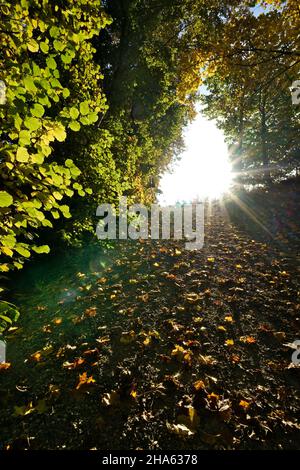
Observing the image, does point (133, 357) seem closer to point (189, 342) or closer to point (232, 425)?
point (189, 342)

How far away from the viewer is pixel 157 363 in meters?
3.07

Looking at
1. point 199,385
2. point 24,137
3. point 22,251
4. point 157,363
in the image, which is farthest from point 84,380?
point 24,137

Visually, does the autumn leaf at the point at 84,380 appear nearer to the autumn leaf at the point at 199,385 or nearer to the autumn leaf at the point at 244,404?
the autumn leaf at the point at 199,385

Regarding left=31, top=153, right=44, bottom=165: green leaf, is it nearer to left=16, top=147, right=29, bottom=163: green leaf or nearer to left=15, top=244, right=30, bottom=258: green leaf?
left=16, top=147, right=29, bottom=163: green leaf

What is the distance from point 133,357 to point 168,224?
764 centimetres

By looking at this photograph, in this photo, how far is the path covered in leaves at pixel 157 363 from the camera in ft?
7.41

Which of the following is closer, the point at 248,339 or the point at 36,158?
the point at 36,158

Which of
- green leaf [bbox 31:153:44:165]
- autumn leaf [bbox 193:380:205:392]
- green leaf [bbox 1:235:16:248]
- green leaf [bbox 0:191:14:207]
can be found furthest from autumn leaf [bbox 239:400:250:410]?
green leaf [bbox 31:153:44:165]

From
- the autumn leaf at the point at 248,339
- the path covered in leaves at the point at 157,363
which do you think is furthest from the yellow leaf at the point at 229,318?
the autumn leaf at the point at 248,339

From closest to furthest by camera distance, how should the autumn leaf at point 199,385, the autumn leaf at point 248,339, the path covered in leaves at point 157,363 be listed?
the path covered in leaves at point 157,363 < the autumn leaf at point 199,385 < the autumn leaf at point 248,339

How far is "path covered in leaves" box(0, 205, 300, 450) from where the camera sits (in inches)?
89.0

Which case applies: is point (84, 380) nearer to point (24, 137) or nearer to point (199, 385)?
point (199, 385)

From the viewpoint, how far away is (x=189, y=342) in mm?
3395

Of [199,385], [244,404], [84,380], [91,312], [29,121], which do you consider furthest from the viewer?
[91,312]
